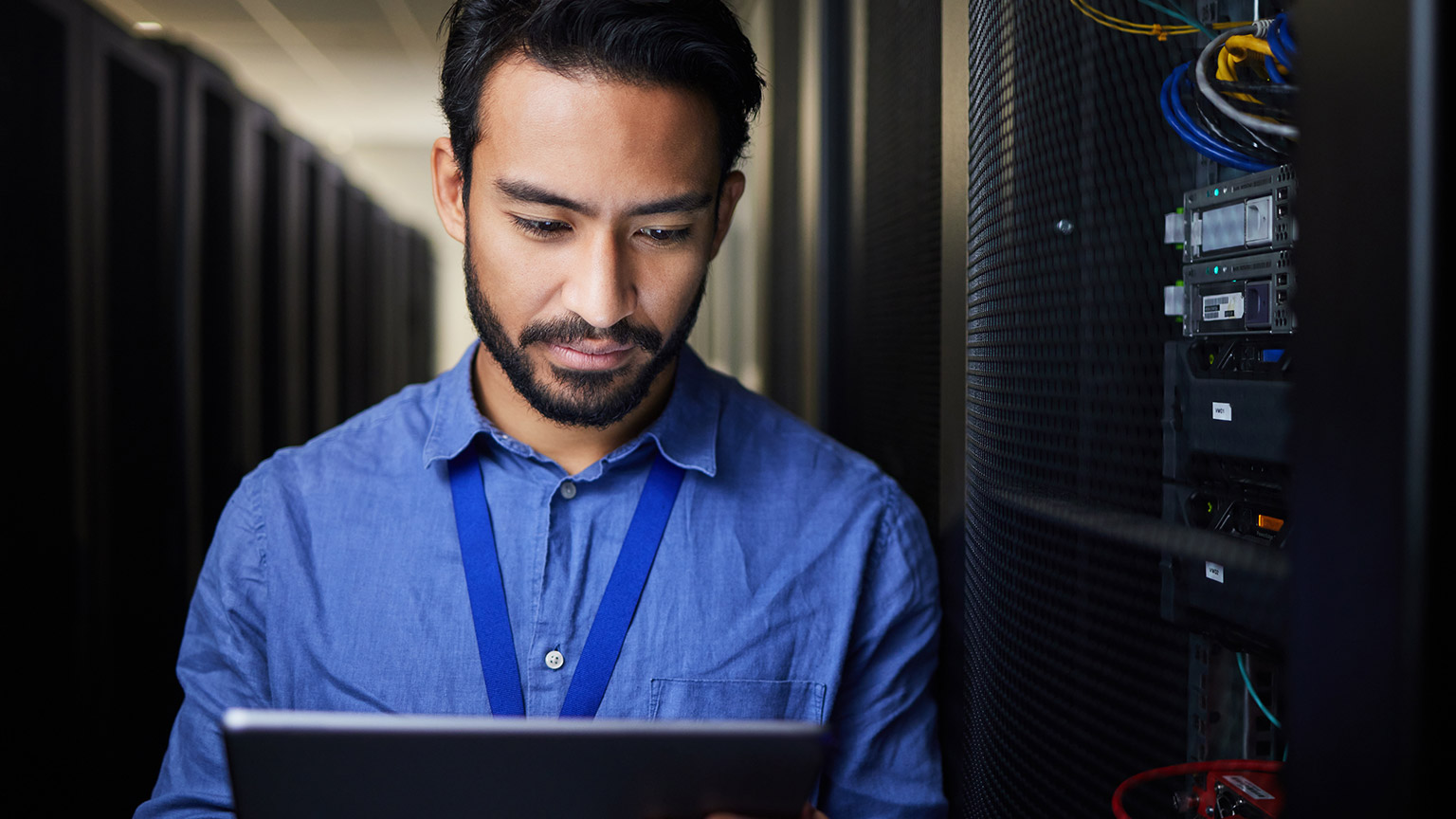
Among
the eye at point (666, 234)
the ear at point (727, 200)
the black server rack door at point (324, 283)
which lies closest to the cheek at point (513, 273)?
the eye at point (666, 234)

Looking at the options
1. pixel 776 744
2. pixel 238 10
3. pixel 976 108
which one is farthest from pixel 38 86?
pixel 238 10

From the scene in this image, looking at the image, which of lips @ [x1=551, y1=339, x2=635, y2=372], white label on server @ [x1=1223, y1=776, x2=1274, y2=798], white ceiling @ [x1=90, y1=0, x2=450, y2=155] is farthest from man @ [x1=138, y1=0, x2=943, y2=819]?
white ceiling @ [x1=90, y1=0, x2=450, y2=155]

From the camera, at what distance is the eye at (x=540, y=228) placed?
1.02m

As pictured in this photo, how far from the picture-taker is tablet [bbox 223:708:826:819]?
0.63m

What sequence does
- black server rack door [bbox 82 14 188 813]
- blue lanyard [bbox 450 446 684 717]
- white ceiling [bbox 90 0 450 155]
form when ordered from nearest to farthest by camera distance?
blue lanyard [bbox 450 446 684 717]
black server rack door [bbox 82 14 188 813]
white ceiling [bbox 90 0 450 155]

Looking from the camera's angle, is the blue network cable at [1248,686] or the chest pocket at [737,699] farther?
the chest pocket at [737,699]

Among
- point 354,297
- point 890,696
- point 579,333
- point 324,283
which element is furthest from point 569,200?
point 354,297

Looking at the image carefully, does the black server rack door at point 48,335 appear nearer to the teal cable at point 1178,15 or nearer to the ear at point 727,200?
the ear at point 727,200

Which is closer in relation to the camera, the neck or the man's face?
the man's face

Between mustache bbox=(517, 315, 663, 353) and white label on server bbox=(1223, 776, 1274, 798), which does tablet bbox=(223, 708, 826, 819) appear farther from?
mustache bbox=(517, 315, 663, 353)

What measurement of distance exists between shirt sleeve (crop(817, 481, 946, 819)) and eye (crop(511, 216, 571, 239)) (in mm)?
519

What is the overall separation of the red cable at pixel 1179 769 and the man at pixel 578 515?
0.45m

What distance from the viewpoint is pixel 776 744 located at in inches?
25.0

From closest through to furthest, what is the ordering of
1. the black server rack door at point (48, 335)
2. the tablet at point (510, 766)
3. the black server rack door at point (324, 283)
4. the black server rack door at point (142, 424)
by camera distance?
1. the tablet at point (510, 766)
2. the black server rack door at point (48, 335)
3. the black server rack door at point (142, 424)
4. the black server rack door at point (324, 283)
